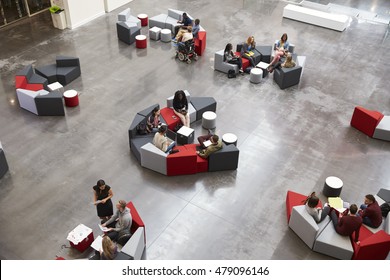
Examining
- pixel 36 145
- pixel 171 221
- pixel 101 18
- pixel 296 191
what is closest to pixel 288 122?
pixel 296 191

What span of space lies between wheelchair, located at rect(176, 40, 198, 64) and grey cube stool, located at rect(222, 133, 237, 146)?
14.9 feet

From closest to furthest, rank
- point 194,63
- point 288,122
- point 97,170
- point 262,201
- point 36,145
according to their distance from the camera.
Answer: point 262,201
point 97,170
point 36,145
point 288,122
point 194,63

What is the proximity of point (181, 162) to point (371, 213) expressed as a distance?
393 cm

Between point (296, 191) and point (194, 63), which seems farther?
point (194, 63)

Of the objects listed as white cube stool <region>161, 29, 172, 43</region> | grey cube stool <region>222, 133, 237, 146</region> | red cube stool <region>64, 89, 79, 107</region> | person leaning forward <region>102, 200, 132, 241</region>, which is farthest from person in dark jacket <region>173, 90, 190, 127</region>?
white cube stool <region>161, 29, 172, 43</region>

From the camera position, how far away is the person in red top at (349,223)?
7.45 meters

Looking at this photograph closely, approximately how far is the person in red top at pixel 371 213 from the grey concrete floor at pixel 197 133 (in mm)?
1136

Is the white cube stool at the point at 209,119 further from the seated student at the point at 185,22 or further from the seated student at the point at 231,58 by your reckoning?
the seated student at the point at 185,22

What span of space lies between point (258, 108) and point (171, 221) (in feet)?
15.5

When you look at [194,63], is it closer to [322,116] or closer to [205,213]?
[322,116]

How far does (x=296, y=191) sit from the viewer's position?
9.35 metres

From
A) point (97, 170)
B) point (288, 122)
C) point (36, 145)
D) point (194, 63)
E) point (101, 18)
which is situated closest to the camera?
point (97, 170)

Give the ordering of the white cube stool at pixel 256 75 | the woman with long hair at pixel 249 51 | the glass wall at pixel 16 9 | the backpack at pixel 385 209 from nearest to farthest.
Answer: the backpack at pixel 385 209
the white cube stool at pixel 256 75
the woman with long hair at pixel 249 51
the glass wall at pixel 16 9

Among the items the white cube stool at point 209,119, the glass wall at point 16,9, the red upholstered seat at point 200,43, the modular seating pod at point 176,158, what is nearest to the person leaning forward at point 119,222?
the modular seating pod at point 176,158
